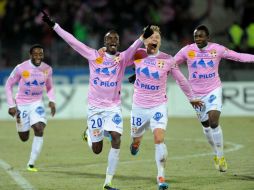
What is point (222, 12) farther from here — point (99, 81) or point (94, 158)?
point (99, 81)

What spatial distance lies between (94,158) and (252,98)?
9777 mm

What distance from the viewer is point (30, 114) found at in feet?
41.9

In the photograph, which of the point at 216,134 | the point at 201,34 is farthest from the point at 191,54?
the point at 216,134

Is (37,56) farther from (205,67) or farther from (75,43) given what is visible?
(205,67)

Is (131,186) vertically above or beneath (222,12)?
beneath

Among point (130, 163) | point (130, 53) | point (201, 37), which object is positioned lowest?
point (130, 163)

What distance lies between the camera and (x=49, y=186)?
1038 centimetres

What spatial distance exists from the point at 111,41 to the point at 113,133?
4.40 feet

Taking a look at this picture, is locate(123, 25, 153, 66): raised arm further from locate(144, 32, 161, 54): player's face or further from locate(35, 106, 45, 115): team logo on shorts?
locate(35, 106, 45, 115): team logo on shorts

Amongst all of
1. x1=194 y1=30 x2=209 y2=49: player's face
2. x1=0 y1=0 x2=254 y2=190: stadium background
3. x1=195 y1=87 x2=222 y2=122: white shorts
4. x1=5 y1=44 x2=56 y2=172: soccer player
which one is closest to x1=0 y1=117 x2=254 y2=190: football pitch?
x1=0 y1=0 x2=254 y2=190: stadium background

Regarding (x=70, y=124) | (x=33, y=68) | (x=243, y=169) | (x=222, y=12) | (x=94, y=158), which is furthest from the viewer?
(x=222, y=12)

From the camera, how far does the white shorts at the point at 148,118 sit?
1045cm

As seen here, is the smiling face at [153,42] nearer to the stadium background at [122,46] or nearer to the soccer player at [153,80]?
the soccer player at [153,80]

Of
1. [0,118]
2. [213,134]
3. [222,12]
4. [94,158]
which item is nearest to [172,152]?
[94,158]
